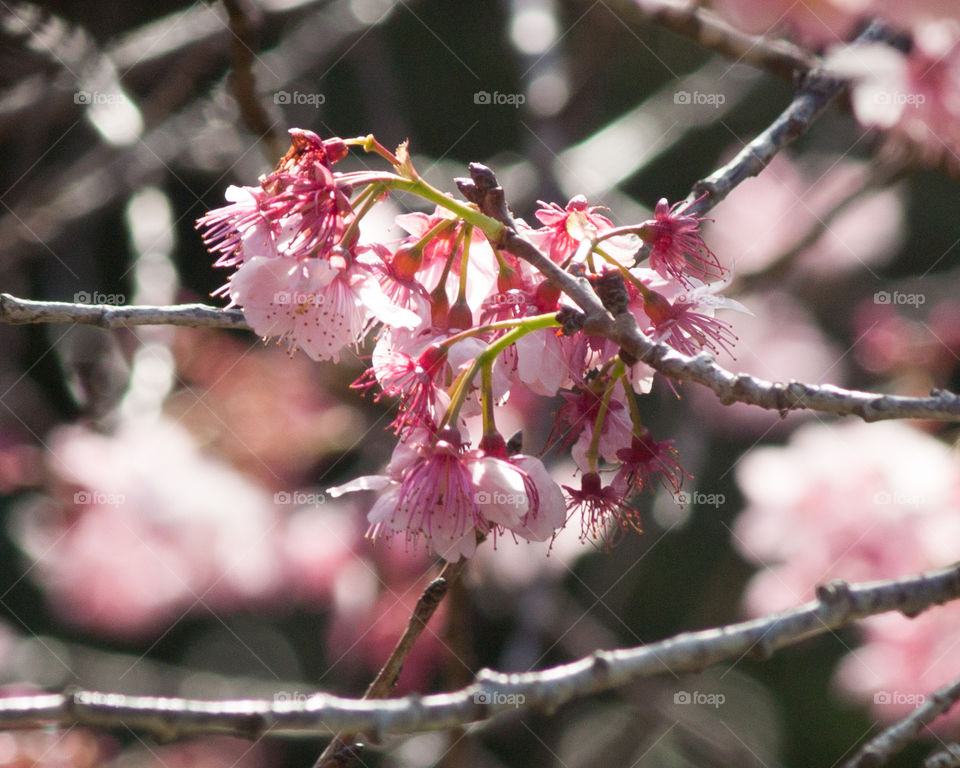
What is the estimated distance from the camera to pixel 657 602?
425cm

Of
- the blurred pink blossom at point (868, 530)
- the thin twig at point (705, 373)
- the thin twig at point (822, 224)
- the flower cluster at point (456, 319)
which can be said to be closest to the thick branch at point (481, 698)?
the thin twig at point (705, 373)

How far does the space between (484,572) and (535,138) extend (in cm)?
147

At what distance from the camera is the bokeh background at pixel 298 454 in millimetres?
2615

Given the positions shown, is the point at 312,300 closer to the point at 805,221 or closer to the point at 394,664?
the point at 394,664

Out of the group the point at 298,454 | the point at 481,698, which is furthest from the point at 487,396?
the point at 298,454

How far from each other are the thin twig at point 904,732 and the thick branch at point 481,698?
0.24 m

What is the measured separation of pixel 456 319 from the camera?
111cm

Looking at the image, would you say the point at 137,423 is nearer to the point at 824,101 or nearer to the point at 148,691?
the point at 148,691

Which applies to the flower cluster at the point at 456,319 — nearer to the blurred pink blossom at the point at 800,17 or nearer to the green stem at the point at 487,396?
the green stem at the point at 487,396

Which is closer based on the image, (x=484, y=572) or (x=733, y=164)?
(x=733, y=164)

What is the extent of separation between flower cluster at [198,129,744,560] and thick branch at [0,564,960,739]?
11.3 inches

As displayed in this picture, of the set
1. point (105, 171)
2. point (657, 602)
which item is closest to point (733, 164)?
point (105, 171)

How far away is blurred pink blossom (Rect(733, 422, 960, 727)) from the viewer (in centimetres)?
248

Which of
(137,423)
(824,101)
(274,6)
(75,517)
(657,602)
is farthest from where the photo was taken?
(657,602)
